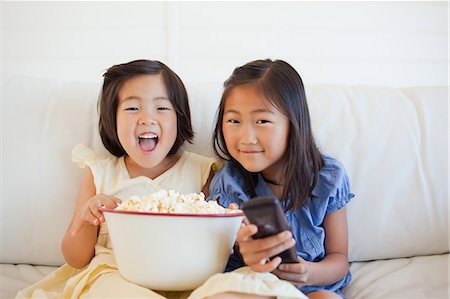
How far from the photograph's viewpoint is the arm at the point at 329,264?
101cm

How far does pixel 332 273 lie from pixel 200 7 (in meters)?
1.40

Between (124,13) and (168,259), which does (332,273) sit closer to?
(168,259)

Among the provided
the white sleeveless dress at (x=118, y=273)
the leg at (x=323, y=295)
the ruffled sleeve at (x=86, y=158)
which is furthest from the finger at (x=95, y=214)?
the leg at (x=323, y=295)

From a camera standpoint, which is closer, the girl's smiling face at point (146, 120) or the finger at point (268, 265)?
the finger at point (268, 265)

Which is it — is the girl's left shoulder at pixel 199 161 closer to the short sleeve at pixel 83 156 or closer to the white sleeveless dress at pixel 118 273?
the white sleeveless dress at pixel 118 273

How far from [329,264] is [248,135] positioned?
36 centimetres

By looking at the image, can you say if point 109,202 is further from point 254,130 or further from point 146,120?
point 254,130

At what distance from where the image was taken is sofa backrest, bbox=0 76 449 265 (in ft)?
4.53

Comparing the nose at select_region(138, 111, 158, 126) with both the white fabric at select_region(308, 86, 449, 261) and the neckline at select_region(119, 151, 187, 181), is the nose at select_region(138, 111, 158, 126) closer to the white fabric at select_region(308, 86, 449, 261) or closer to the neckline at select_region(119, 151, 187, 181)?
the neckline at select_region(119, 151, 187, 181)

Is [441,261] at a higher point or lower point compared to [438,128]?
lower

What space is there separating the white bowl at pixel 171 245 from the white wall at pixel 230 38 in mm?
1306

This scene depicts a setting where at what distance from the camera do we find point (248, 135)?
3.92 ft

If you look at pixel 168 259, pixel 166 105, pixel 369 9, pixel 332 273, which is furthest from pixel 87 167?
pixel 369 9

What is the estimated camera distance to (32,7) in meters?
2.21
